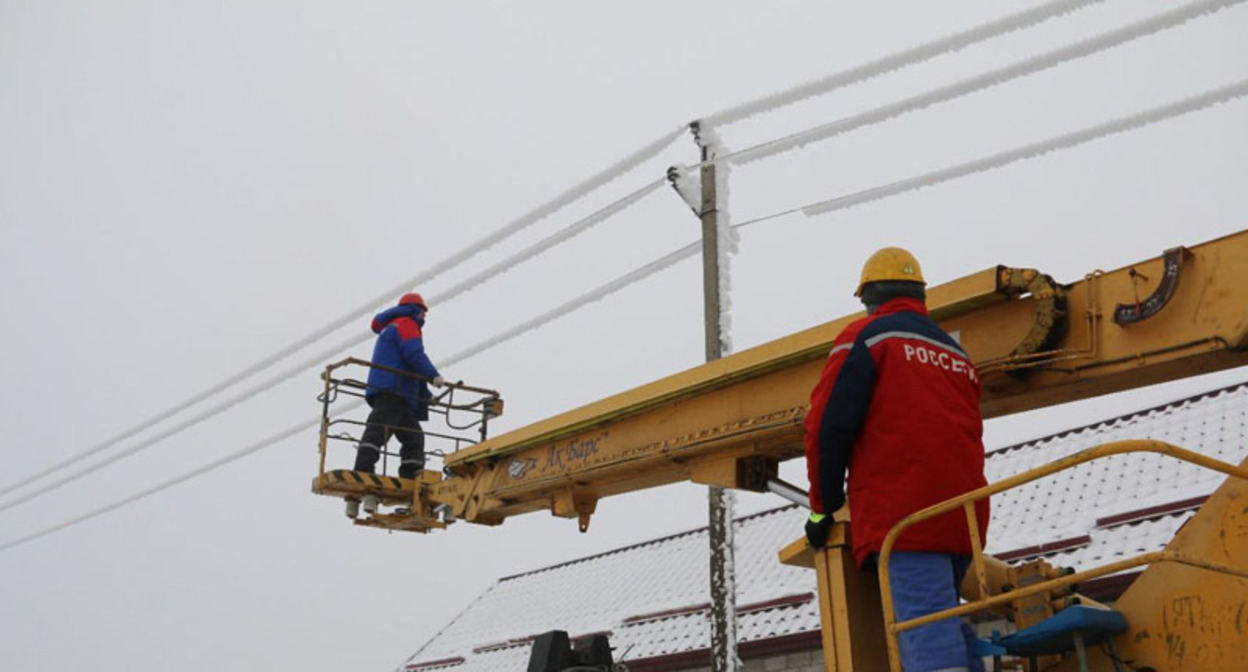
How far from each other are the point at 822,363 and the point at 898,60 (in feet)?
14.9

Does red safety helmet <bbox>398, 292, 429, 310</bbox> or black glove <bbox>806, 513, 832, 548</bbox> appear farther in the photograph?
red safety helmet <bbox>398, 292, 429, 310</bbox>

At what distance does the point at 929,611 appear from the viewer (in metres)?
3.84

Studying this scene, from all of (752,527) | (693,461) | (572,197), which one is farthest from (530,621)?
(693,461)

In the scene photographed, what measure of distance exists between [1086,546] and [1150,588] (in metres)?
6.35

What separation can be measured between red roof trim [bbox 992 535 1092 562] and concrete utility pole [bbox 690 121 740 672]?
2.82 metres

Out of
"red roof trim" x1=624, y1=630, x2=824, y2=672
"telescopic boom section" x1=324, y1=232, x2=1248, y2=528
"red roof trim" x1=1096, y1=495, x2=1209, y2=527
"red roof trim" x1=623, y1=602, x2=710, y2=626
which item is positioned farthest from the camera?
"red roof trim" x1=623, y1=602, x2=710, y2=626

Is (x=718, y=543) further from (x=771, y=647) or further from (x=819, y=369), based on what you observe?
(x=819, y=369)

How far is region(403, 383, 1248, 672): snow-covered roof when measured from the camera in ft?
32.9

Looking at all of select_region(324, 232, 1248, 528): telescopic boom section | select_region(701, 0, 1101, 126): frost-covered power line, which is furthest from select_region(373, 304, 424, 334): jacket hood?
select_region(701, 0, 1101, 126): frost-covered power line

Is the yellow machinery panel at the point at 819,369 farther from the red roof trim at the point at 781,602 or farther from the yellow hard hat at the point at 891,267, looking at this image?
the red roof trim at the point at 781,602

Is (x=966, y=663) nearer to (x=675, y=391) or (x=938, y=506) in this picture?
(x=938, y=506)

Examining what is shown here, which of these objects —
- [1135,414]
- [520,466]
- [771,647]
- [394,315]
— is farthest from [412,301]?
[1135,414]

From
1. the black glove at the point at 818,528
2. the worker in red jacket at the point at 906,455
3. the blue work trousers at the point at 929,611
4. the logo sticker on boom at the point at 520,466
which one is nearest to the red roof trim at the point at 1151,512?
the logo sticker on boom at the point at 520,466

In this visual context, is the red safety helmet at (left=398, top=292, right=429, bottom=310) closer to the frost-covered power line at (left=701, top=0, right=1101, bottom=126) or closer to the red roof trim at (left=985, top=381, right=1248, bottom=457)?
the frost-covered power line at (left=701, top=0, right=1101, bottom=126)
